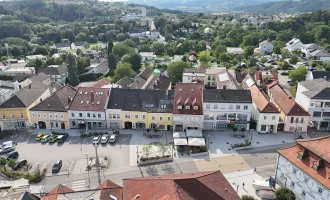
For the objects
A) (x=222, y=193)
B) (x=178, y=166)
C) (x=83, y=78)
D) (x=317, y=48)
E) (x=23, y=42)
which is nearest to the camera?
(x=222, y=193)

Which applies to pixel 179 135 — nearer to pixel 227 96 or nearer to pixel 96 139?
pixel 227 96

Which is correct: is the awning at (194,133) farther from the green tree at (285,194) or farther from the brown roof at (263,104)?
the green tree at (285,194)

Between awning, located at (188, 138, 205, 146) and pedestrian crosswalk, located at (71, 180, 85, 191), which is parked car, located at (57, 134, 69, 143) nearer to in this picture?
pedestrian crosswalk, located at (71, 180, 85, 191)

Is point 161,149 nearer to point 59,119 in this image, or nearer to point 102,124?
point 102,124

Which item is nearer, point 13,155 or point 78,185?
point 78,185

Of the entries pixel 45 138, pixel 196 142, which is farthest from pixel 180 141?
pixel 45 138

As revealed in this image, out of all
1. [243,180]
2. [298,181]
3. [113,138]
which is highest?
[298,181]

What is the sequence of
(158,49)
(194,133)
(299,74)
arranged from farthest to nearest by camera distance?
(158,49)
(299,74)
(194,133)

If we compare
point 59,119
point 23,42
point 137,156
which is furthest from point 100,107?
point 23,42
